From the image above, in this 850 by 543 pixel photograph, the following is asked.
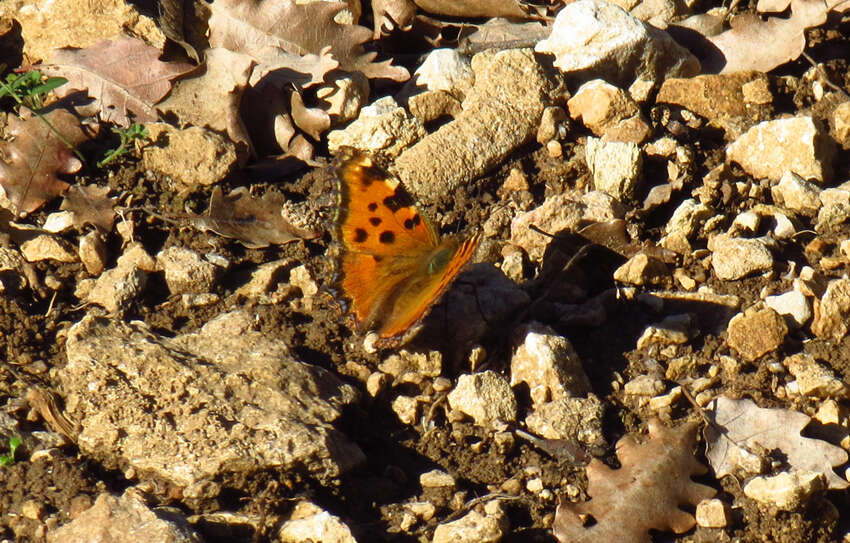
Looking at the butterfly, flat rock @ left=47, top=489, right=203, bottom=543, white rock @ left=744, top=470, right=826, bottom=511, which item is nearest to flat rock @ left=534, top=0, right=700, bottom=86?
the butterfly

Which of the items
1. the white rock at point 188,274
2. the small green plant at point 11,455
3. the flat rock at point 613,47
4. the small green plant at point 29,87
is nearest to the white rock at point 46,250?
the white rock at point 188,274

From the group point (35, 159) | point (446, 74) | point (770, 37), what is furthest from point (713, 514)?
point (35, 159)

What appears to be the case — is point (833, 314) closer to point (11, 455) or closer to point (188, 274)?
point (188, 274)

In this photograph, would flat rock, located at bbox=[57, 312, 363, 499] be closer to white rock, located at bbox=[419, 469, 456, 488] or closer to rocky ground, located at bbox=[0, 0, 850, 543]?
rocky ground, located at bbox=[0, 0, 850, 543]

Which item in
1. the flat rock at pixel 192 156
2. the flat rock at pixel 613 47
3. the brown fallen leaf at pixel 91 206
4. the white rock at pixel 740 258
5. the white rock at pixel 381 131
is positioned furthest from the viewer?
the flat rock at pixel 613 47

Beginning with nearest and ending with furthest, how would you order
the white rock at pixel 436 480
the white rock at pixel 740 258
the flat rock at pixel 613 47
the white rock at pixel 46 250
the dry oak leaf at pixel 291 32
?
the white rock at pixel 436 480, the white rock at pixel 740 258, the white rock at pixel 46 250, the flat rock at pixel 613 47, the dry oak leaf at pixel 291 32

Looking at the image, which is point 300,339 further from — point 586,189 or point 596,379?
point 586,189

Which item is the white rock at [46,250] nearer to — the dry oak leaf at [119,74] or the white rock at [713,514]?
the dry oak leaf at [119,74]
